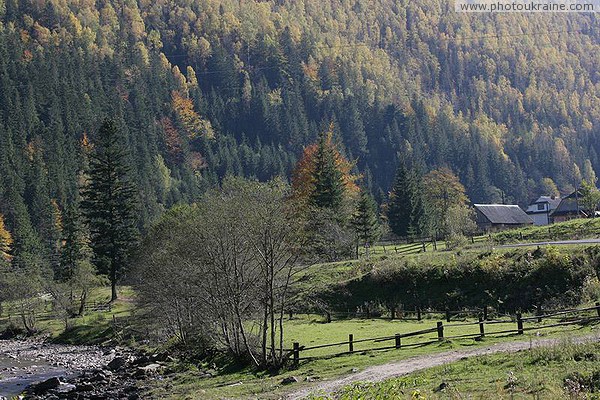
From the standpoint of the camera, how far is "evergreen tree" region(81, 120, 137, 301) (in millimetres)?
73312

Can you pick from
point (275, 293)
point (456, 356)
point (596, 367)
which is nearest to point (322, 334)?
point (275, 293)

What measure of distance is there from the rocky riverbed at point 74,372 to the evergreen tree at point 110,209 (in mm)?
17562

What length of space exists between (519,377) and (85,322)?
53610 mm

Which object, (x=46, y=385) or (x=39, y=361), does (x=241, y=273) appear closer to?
(x=46, y=385)

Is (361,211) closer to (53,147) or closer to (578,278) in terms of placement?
(578,278)

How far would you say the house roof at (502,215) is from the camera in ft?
337

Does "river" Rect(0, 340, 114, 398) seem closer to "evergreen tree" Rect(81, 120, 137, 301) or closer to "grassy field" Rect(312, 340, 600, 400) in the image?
"evergreen tree" Rect(81, 120, 137, 301)

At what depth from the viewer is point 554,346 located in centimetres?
2173

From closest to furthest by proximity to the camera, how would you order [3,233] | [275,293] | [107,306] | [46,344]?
[275,293], [46,344], [107,306], [3,233]

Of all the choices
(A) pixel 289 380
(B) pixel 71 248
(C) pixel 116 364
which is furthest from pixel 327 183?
(A) pixel 289 380

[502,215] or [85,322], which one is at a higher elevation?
[502,215]

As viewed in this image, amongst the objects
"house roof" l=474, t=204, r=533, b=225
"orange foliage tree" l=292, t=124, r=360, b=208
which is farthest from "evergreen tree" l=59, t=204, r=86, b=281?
"house roof" l=474, t=204, r=533, b=225

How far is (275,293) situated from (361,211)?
44.4 meters

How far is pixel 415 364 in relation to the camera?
83.8ft
